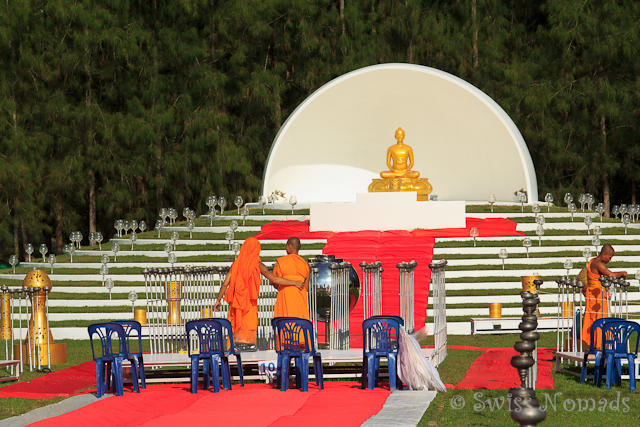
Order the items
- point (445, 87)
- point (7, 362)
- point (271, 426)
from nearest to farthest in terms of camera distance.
Answer: point (271, 426), point (7, 362), point (445, 87)

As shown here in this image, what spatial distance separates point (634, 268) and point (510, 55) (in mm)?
12409

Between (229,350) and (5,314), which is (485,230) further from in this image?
(5,314)

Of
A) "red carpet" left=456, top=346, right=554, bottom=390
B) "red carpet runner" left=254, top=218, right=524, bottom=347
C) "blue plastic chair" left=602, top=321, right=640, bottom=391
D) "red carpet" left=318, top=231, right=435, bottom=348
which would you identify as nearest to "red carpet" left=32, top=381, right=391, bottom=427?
"red carpet" left=456, top=346, right=554, bottom=390

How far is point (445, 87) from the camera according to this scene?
712 inches

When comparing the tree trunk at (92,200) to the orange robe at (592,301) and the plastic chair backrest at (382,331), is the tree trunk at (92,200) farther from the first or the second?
the orange robe at (592,301)

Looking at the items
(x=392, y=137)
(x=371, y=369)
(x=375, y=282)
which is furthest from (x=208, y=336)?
(x=392, y=137)

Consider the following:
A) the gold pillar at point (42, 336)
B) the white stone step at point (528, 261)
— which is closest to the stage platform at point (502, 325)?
the white stone step at point (528, 261)

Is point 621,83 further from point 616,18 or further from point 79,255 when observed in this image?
point 79,255

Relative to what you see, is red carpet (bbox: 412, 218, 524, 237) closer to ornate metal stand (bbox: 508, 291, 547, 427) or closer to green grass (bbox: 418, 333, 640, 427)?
green grass (bbox: 418, 333, 640, 427)

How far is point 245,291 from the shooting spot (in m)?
7.43

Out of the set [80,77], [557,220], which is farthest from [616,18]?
[80,77]

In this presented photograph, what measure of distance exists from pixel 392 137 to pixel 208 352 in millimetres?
13742

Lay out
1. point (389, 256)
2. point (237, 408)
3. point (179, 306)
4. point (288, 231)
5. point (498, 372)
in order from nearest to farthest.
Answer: point (237, 408) → point (498, 372) → point (179, 306) → point (389, 256) → point (288, 231)

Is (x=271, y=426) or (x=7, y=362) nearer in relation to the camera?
(x=271, y=426)
